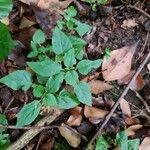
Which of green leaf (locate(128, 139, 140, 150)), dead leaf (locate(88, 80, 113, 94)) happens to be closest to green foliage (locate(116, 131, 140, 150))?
green leaf (locate(128, 139, 140, 150))

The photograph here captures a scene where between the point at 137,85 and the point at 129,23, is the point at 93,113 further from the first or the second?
the point at 129,23

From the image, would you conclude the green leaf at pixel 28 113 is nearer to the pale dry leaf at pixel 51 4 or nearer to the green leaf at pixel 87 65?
the green leaf at pixel 87 65

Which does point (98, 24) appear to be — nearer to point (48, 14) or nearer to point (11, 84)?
point (48, 14)

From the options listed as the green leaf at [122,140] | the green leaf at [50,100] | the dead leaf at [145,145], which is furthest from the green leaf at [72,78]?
the dead leaf at [145,145]

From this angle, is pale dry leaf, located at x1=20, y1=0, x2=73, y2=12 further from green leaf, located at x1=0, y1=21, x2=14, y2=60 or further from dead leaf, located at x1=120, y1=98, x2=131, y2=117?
dead leaf, located at x1=120, y1=98, x2=131, y2=117

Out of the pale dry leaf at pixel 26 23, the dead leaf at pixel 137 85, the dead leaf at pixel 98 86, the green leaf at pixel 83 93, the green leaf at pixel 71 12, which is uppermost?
the green leaf at pixel 71 12

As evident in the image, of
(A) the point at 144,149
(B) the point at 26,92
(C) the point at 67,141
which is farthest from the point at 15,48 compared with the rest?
(A) the point at 144,149
